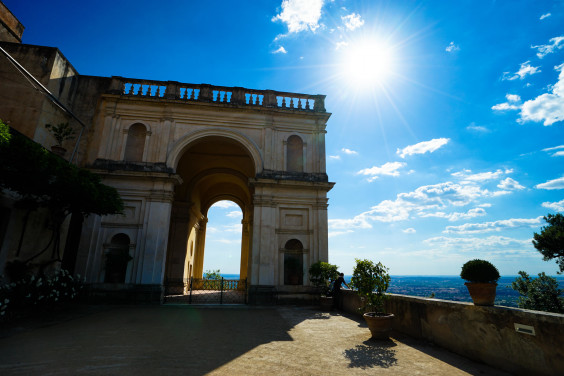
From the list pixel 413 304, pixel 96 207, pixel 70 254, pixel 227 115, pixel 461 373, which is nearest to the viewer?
pixel 461 373

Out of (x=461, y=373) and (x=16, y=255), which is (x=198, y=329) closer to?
(x=461, y=373)

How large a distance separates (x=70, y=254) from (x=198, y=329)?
11540 mm

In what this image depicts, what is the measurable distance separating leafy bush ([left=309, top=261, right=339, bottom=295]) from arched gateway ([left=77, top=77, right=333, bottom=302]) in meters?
1.15

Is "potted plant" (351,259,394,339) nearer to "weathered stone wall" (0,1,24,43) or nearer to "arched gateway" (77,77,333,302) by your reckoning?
"arched gateway" (77,77,333,302)

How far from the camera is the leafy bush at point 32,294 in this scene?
9.59 m

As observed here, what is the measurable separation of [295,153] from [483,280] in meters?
14.0

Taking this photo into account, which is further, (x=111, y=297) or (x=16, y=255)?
(x=111, y=297)

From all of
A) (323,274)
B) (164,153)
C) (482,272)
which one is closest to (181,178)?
(164,153)

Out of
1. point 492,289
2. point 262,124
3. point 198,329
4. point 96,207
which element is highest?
point 262,124

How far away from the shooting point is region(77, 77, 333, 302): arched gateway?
15523mm

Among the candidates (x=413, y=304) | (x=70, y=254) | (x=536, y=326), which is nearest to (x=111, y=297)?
(x=70, y=254)

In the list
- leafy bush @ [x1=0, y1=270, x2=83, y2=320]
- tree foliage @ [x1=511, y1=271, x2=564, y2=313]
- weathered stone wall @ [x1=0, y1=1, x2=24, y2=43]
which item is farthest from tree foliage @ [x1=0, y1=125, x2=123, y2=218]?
tree foliage @ [x1=511, y1=271, x2=564, y2=313]

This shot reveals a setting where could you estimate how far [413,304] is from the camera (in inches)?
315

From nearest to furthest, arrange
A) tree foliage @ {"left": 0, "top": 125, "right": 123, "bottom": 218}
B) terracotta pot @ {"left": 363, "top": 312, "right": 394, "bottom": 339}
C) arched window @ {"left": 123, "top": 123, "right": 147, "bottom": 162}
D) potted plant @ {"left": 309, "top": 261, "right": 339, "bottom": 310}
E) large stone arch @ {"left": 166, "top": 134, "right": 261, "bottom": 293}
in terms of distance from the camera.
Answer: terracotta pot @ {"left": 363, "top": 312, "right": 394, "bottom": 339}, tree foliage @ {"left": 0, "top": 125, "right": 123, "bottom": 218}, potted plant @ {"left": 309, "top": 261, "right": 339, "bottom": 310}, arched window @ {"left": 123, "top": 123, "right": 147, "bottom": 162}, large stone arch @ {"left": 166, "top": 134, "right": 261, "bottom": 293}
